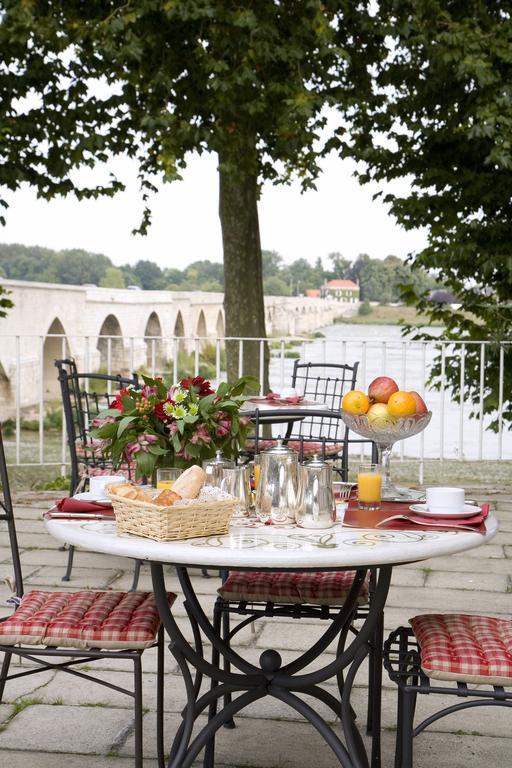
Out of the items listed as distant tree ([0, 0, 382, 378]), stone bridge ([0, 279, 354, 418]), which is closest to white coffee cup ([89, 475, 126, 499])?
distant tree ([0, 0, 382, 378])

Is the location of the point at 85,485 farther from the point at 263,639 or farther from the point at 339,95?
the point at 339,95

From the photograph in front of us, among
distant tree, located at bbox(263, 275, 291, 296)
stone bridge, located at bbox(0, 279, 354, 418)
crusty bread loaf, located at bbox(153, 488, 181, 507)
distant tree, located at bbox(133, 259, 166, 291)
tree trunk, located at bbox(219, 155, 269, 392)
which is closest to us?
crusty bread loaf, located at bbox(153, 488, 181, 507)

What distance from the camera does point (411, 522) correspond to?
209 centimetres

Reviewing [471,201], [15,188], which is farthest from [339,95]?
[15,188]

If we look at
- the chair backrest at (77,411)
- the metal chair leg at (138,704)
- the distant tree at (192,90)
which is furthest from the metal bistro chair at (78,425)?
the distant tree at (192,90)

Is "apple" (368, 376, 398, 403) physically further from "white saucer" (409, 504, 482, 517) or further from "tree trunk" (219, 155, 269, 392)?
"tree trunk" (219, 155, 269, 392)

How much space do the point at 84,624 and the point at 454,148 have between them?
689 cm

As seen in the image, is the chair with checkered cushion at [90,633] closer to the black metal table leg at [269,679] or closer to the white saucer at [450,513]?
the black metal table leg at [269,679]

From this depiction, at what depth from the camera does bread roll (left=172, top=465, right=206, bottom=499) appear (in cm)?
203

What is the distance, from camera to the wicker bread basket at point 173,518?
1868mm

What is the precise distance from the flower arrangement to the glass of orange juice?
31cm

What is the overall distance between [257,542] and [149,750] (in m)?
0.96

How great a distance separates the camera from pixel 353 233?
1459 cm

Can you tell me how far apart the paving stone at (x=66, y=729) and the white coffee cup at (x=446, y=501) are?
108 cm
